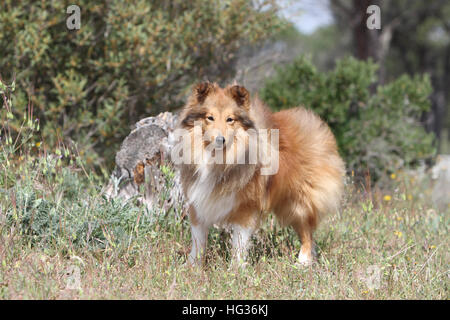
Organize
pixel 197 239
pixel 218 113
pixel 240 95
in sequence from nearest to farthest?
1. pixel 218 113
2. pixel 240 95
3. pixel 197 239

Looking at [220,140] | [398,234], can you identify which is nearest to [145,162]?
[220,140]

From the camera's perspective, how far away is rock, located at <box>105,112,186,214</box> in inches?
197

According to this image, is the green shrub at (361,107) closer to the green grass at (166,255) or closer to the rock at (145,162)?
the green grass at (166,255)

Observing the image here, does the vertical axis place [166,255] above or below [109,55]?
below

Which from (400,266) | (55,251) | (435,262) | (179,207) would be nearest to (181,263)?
(179,207)

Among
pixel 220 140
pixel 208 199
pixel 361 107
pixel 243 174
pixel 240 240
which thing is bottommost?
pixel 240 240

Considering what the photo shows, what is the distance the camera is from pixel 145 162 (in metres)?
5.14

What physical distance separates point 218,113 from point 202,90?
0.91 ft

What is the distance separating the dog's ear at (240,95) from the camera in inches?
164

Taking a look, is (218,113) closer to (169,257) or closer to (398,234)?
(169,257)

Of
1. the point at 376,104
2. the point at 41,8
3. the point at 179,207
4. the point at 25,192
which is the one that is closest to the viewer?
the point at 25,192

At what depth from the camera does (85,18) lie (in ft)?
22.2
